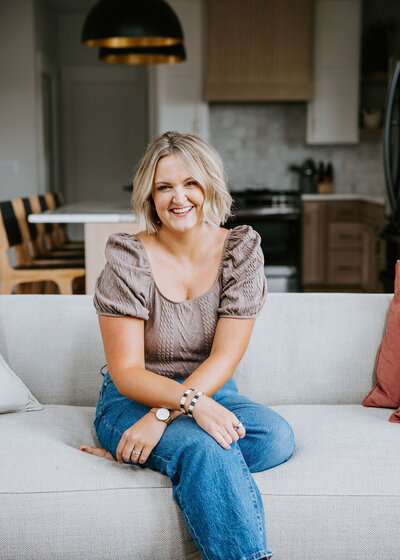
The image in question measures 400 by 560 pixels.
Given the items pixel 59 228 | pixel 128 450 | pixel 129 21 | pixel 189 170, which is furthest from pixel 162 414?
pixel 59 228

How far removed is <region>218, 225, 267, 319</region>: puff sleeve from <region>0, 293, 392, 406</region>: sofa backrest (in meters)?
0.34

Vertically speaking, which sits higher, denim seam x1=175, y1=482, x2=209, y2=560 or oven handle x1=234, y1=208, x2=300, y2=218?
oven handle x1=234, y1=208, x2=300, y2=218

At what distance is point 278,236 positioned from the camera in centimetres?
573

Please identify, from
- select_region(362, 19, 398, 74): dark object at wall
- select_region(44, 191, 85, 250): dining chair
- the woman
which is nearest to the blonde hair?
the woman

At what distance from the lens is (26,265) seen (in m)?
3.96

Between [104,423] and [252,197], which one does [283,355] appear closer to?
[104,423]

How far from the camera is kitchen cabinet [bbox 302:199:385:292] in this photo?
596cm

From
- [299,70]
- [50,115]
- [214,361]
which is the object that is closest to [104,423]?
[214,361]

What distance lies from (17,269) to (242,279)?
2.39m

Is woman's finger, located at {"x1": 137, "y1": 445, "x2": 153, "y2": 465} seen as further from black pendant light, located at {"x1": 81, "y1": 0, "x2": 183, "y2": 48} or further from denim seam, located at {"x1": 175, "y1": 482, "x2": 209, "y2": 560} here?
black pendant light, located at {"x1": 81, "y1": 0, "x2": 183, "y2": 48}

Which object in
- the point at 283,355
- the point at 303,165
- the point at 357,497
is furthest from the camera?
the point at 303,165

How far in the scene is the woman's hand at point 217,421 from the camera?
1.44m

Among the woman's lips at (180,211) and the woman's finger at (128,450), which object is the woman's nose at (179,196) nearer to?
the woman's lips at (180,211)

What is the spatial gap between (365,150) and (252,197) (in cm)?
127
